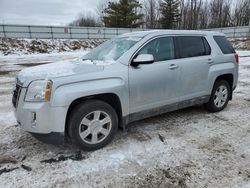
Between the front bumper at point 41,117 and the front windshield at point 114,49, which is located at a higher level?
the front windshield at point 114,49

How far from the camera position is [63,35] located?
2625 cm

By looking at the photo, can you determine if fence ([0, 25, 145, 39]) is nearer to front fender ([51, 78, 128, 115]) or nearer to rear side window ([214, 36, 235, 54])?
rear side window ([214, 36, 235, 54])

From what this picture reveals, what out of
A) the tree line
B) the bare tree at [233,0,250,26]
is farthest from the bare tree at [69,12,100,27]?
the bare tree at [233,0,250,26]

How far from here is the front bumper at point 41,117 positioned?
2.74 m

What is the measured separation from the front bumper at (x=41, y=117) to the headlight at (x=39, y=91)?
0.21 feet

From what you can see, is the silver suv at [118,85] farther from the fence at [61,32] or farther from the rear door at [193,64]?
the fence at [61,32]

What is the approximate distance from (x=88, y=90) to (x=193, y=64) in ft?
7.23

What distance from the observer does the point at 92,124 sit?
3.10 m

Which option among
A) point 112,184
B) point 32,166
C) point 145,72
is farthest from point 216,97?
point 32,166

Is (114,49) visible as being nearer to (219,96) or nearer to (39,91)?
(39,91)

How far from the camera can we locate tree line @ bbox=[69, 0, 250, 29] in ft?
129

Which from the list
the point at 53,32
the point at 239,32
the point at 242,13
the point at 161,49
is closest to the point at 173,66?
the point at 161,49

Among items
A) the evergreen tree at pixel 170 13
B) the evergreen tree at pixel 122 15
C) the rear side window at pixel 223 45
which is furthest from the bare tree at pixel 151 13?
the rear side window at pixel 223 45

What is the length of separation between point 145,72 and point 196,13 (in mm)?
58379
